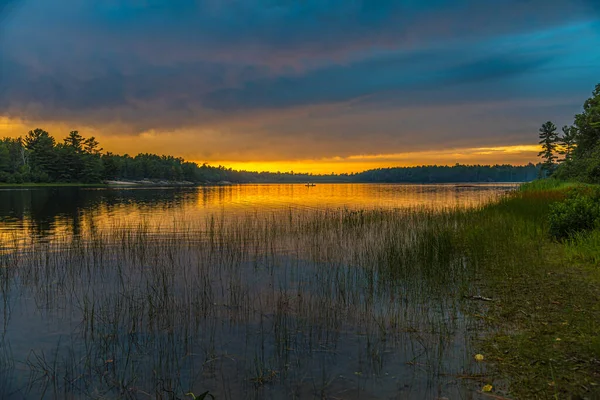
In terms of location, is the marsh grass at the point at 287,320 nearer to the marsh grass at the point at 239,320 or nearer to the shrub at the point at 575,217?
the marsh grass at the point at 239,320

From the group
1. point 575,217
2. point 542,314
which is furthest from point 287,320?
point 575,217

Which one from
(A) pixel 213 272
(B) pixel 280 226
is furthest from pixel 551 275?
(B) pixel 280 226

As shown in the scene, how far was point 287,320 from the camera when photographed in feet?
26.3

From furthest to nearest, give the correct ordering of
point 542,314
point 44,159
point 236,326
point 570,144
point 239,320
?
point 44,159 < point 570,144 < point 239,320 < point 236,326 < point 542,314

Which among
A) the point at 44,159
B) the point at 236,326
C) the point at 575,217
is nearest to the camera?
the point at 236,326

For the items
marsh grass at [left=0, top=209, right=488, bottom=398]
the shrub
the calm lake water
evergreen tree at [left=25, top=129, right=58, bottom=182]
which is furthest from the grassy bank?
evergreen tree at [left=25, top=129, right=58, bottom=182]

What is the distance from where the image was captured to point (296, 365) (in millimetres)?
6062

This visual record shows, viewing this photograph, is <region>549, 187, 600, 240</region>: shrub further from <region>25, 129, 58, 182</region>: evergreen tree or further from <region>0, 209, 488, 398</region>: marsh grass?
<region>25, 129, 58, 182</region>: evergreen tree

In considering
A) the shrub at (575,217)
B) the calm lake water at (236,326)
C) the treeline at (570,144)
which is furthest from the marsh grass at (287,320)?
the treeline at (570,144)

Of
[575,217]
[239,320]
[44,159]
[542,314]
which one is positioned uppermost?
[44,159]

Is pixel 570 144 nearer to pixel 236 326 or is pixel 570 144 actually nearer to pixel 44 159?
pixel 236 326

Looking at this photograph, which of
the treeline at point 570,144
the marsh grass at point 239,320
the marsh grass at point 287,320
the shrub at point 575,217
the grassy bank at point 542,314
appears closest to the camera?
the grassy bank at point 542,314

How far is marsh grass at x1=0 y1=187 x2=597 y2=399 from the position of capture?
5582 mm

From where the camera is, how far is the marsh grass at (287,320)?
220 inches
